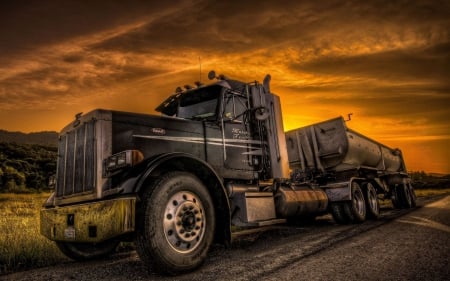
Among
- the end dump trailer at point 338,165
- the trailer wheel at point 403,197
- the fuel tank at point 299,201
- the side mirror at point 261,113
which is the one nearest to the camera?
the side mirror at point 261,113

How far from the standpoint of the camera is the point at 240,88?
6.21m

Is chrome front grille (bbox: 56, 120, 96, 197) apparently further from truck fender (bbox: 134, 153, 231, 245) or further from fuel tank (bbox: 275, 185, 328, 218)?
fuel tank (bbox: 275, 185, 328, 218)

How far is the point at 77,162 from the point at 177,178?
1555mm

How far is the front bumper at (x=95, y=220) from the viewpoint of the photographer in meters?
3.34

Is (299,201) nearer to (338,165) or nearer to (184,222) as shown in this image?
(338,165)

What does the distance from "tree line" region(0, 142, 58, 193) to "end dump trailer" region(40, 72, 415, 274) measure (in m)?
27.4

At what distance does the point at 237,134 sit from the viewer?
19.1 feet

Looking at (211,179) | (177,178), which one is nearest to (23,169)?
(211,179)

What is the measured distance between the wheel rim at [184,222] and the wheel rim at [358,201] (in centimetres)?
622

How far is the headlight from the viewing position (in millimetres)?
3676

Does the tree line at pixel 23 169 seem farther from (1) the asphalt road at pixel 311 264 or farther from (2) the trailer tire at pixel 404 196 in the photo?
(1) the asphalt road at pixel 311 264

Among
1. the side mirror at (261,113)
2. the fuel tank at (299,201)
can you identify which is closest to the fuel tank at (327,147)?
the fuel tank at (299,201)

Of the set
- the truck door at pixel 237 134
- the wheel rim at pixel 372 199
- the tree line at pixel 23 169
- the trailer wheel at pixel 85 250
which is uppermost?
the tree line at pixel 23 169

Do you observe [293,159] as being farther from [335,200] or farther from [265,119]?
[265,119]
